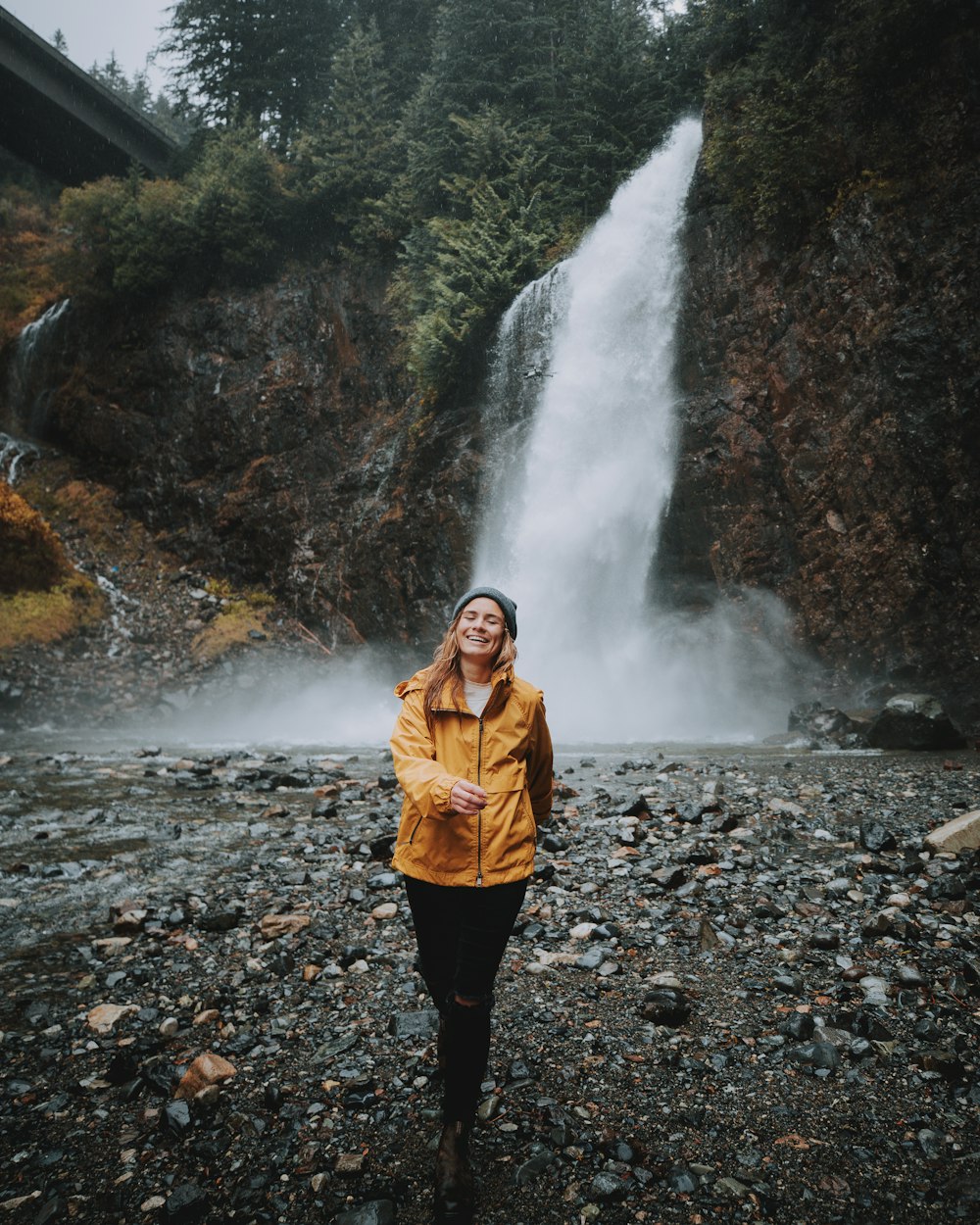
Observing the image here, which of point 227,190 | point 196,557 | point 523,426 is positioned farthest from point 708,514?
point 227,190

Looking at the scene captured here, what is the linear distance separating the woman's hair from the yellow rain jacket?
3cm

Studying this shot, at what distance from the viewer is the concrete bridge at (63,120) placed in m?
25.9

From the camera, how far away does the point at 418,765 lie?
239 centimetres

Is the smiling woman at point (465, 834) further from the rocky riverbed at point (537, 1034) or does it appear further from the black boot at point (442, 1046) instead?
the rocky riverbed at point (537, 1034)

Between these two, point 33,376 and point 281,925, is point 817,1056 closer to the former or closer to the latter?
point 281,925

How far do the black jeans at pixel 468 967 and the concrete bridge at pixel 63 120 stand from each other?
35330mm

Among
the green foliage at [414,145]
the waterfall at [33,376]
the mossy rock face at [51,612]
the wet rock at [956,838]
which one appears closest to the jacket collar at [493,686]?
the wet rock at [956,838]

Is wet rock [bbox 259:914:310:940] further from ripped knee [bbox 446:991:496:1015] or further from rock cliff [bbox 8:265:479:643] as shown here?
rock cliff [bbox 8:265:479:643]

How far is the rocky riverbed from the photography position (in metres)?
2.26

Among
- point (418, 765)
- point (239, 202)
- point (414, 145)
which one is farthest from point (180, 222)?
point (418, 765)

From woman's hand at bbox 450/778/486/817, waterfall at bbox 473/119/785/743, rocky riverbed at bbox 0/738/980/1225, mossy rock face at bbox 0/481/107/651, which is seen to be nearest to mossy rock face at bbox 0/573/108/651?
mossy rock face at bbox 0/481/107/651

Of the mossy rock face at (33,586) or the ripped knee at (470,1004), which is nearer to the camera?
the ripped knee at (470,1004)

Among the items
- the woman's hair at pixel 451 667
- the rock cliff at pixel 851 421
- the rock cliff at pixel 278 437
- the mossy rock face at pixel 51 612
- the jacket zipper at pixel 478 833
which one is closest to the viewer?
the jacket zipper at pixel 478 833

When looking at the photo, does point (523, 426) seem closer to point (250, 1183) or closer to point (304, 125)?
point (250, 1183)
